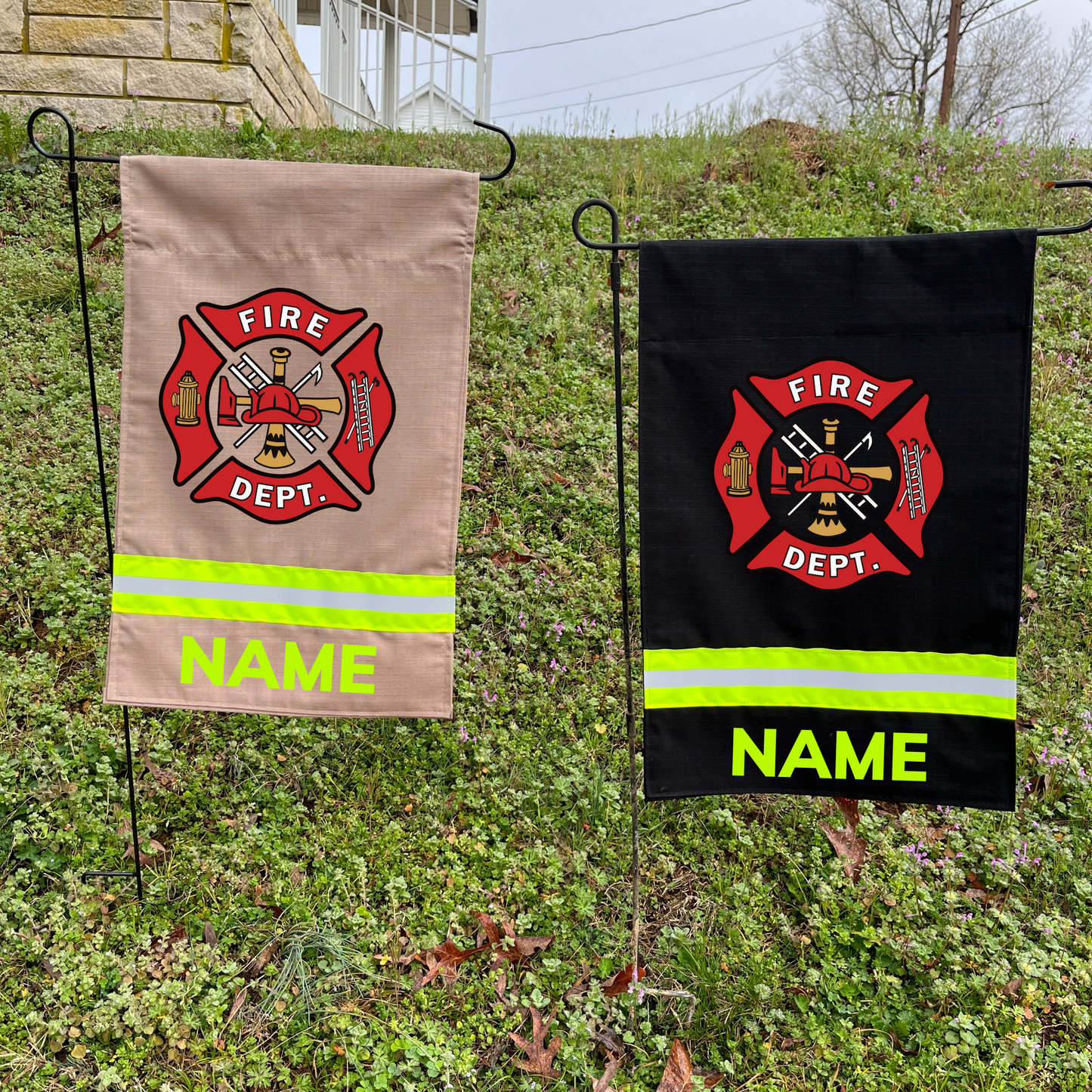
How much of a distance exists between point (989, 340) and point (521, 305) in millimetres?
3782

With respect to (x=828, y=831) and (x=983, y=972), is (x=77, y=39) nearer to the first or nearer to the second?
(x=828, y=831)

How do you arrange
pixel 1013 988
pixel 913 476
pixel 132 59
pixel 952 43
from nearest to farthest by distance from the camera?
1. pixel 913 476
2. pixel 1013 988
3. pixel 132 59
4. pixel 952 43

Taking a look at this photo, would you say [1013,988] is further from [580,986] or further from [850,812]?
[580,986]

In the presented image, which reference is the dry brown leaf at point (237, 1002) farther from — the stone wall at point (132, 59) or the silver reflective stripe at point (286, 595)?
the stone wall at point (132, 59)

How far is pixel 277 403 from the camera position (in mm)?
2408

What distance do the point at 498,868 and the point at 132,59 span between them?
23.9 ft

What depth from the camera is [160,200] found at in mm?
2402

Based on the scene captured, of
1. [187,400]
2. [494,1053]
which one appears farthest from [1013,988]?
[187,400]

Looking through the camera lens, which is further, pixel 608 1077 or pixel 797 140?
pixel 797 140

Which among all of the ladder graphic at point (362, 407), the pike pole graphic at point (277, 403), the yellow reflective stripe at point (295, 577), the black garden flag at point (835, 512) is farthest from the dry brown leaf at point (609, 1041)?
the ladder graphic at point (362, 407)

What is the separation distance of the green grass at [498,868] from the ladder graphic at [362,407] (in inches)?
59.2

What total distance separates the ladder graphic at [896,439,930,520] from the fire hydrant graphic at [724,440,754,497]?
0.40 m

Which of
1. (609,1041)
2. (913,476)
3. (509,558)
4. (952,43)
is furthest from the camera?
(952,43)

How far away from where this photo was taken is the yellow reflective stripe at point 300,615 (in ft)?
8.24
